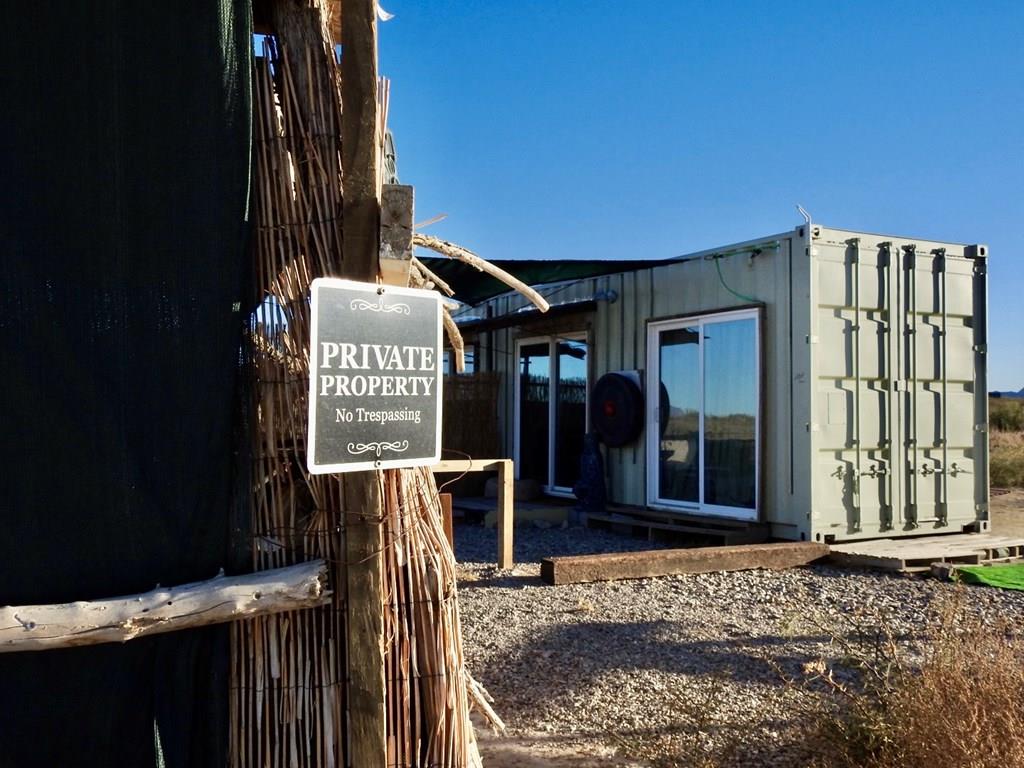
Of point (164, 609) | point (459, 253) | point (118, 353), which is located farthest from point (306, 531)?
point (459, 253)

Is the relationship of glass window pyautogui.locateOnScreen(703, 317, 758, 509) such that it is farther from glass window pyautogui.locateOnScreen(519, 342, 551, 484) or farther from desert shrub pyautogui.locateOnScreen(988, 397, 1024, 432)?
desert shrub pyautogui.locateOnScreen(988, 397, 1024, 432)

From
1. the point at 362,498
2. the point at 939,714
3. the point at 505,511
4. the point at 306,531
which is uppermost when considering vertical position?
the point at 362,498

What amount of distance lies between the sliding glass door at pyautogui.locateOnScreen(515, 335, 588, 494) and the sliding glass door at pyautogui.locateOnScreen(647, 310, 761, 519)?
1477mm

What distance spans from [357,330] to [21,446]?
2.97 feet

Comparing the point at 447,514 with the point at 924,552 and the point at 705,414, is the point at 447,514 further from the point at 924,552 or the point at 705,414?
the point at 705,414

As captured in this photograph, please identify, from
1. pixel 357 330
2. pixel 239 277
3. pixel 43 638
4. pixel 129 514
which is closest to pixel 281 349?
pixel 239 277

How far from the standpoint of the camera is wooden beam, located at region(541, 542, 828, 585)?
6699 millimetres

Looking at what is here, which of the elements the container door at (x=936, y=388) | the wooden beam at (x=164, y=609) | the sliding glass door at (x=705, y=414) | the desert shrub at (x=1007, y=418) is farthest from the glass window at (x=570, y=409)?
the desert shrub at (x=1007, y=418)

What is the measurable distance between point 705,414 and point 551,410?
2869mm

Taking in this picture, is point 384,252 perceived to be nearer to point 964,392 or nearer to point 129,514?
point 129,514

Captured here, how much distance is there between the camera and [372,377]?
7.65 ft

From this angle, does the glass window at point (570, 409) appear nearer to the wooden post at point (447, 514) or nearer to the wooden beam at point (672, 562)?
the wooden beam at point (672, 562)

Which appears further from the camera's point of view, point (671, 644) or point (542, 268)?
point (542, 268)

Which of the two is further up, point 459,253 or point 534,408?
point 459,253
